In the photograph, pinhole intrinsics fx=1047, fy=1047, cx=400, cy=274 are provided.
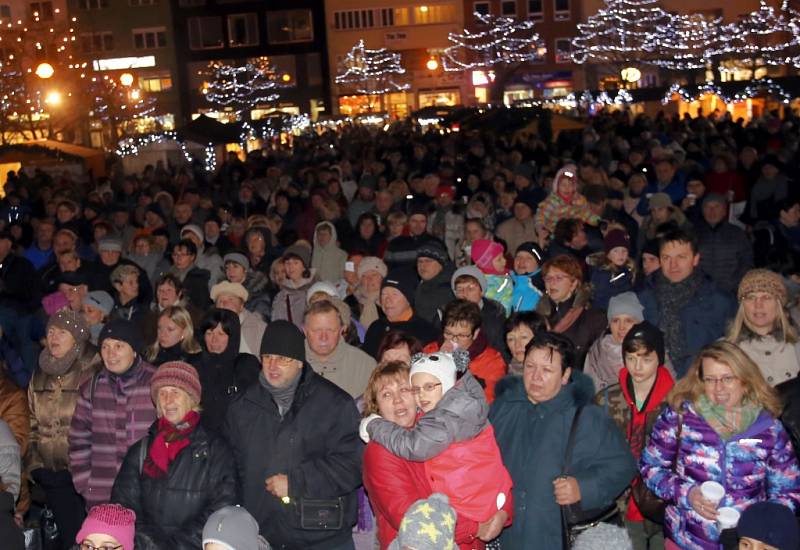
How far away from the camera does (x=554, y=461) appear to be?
4836 mm

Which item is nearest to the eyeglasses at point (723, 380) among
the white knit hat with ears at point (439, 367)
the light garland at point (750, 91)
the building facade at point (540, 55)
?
the white knit hat with ears at point (439, 367)

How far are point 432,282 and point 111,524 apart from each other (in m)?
4.27

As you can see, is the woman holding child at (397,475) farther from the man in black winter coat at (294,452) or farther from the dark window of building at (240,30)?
the dark window of building at (240,30)

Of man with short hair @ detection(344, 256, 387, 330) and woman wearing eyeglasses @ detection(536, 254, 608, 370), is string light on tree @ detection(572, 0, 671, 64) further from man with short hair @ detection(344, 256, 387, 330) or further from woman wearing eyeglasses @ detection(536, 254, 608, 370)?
woman wearing eyeglasses @ detection(536, 254, 608, 370)

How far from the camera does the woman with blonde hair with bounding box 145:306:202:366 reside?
6742mm

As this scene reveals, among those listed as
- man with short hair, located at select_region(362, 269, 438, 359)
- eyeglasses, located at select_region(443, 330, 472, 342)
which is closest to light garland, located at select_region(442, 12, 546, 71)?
man with short hair, located at select_region(362, 269, 438, 359)

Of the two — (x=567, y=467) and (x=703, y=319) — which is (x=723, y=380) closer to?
(x=567, y=467)

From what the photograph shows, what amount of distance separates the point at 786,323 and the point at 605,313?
142 centimetres

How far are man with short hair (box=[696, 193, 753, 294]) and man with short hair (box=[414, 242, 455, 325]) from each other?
246cm

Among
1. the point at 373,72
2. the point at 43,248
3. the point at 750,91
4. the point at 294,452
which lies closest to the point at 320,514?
the point at 294,452

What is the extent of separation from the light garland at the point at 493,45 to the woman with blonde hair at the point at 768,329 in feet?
174

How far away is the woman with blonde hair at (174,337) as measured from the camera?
6742 mm

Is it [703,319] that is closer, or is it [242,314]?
[703,319]

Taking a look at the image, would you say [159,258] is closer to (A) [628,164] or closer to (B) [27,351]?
(B) [27,351]
